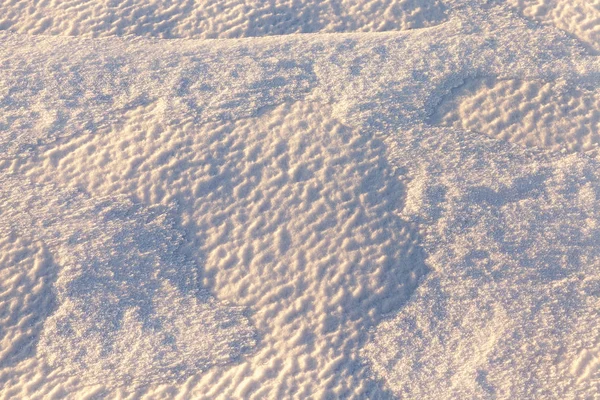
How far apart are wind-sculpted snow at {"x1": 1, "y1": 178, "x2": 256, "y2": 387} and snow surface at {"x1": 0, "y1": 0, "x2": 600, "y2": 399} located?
0.01 meters

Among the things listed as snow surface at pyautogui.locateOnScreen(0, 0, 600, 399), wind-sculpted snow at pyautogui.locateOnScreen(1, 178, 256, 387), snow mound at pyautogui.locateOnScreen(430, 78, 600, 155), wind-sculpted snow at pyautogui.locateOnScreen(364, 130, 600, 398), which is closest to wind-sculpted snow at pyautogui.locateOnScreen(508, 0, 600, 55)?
snow surface at pyautogui.locateOnScreen(0, 0, 600, 399)

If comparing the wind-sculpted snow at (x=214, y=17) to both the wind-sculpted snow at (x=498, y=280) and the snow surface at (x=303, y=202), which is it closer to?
the snow surface at (x=303, y=202)

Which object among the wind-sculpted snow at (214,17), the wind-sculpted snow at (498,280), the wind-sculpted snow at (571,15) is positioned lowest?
the wind-sculpted snow at (498,280)

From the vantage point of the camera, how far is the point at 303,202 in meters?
3.18

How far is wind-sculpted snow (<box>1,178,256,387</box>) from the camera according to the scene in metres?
2.83

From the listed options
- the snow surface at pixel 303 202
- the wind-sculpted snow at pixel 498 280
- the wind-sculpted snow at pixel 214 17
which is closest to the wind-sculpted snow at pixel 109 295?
the snow surface at pixel 303 202

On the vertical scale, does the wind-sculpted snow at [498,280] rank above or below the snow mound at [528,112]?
below

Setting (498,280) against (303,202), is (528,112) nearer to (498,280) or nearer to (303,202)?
(498,280)

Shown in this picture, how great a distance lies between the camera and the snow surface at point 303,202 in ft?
9.20

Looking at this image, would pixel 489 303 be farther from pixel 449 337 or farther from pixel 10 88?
pixel 10 88

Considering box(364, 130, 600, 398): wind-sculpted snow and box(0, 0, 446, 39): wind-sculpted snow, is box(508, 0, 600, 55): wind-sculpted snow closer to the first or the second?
box(0, 0, 446, 39): wind-sculpted snow

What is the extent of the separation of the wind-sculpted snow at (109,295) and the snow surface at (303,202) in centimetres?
1

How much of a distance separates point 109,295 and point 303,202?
1186 millimetres

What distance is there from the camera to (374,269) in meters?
2.99
